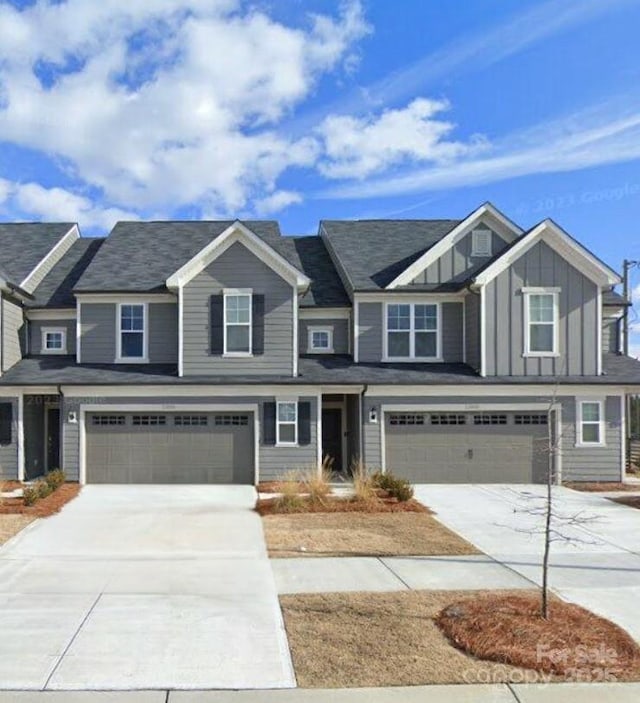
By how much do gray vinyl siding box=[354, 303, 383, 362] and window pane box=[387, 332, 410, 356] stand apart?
1.11 feet

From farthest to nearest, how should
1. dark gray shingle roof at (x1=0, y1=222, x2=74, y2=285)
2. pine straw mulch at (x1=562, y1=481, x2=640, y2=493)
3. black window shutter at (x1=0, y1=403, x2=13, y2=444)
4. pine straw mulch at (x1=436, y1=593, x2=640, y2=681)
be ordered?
1. dark gray shingle roof at (x1=0, y1=222, x2=74, y2=285)
2. black window shutter at (x1=0, y1=403, x2=13, y2=444)
3. pine straw mulch at (x1=562, y1=481, x2=640, y2=493)
4. pine straw mulch at (x1=436, y1=593, x2=640, y2=681)

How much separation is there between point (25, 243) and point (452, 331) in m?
14.7

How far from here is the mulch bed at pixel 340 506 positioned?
41.8ft

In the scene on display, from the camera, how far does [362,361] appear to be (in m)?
18.0

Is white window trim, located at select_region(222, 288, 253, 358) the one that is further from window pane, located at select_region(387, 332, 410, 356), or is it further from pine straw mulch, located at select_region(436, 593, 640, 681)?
pine straw mulch, located at select_region(436, 593, 640, 681)

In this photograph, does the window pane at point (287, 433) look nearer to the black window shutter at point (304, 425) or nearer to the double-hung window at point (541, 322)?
the black window shutter at point (304, 425)

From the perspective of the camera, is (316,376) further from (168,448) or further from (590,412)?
(590,412)

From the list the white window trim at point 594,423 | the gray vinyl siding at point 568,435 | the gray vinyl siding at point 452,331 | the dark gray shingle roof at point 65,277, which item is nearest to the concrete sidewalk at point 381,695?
the gray vinyl siding at point 568,435

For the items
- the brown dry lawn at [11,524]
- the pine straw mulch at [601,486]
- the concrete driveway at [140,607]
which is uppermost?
the concrete driveway at [140,607]

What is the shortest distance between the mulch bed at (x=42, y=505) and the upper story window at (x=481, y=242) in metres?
12.9

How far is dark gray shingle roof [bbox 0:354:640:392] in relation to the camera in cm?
1642

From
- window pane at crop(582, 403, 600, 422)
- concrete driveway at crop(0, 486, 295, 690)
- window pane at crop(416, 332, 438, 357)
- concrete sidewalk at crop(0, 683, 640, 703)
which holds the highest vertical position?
window pane at crop(416, 332, 438, 357)

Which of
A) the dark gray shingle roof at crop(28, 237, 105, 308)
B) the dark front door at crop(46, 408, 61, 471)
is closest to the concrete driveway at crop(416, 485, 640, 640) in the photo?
the dark front door at crop(46, 408, 61, 471)

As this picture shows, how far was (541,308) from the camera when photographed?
1725 cm
